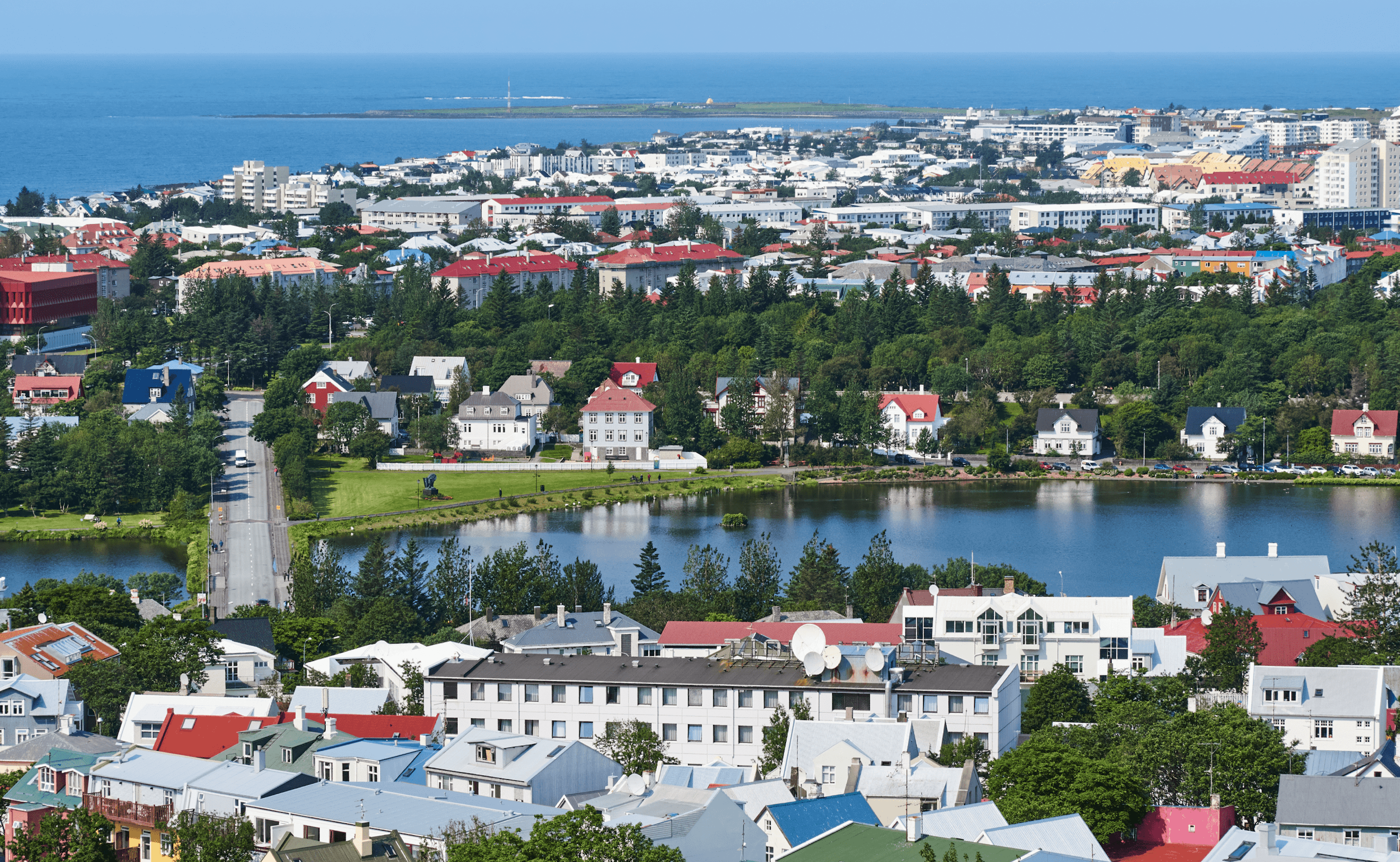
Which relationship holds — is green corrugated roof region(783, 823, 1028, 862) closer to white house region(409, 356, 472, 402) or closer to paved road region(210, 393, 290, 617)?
paved road region(210, 393, 290, 617)

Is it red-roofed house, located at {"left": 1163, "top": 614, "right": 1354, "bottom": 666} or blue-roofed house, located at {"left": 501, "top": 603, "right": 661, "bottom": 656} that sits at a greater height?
blue-roofed house, located at {"left": 501, "top": 603, "right": 661, "bottom": 656}

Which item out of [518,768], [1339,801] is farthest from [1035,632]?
[518,768]

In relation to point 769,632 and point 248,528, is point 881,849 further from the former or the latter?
point 248,528

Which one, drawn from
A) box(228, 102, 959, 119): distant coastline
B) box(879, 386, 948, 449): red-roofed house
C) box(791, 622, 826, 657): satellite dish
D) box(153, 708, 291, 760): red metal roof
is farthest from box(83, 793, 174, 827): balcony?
box(228, 102, 959, 119): distant coastline

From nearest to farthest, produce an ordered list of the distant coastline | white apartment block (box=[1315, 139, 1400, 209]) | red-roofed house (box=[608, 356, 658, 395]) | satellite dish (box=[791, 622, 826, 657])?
satellite dish (box=[791, 622, 826, 657]), red-roofed house (box=[608, 356, 658, 395]), white apartment block (box=[1315, 139, 1400, 209]), the distant coastline

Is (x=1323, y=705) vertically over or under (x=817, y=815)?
under

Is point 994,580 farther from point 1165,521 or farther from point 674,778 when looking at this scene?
point 674,778

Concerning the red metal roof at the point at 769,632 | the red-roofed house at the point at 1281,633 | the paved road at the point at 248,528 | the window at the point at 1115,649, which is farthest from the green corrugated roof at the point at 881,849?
the paved road at the point at 248,528
